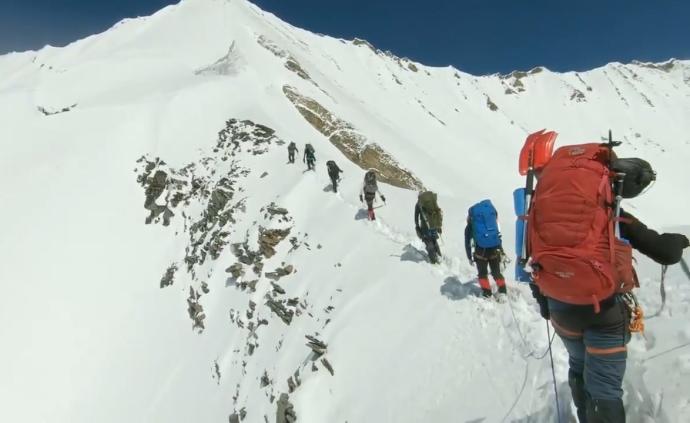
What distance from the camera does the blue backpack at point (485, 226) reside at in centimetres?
763

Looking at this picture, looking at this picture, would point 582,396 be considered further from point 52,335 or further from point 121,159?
point 121,159

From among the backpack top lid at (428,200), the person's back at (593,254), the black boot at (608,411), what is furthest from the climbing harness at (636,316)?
the backpack top lid at (428,200)

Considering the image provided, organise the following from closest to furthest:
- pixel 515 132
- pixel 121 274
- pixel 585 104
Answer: pixel 121 274
pixel 515 132
pixel 585 104

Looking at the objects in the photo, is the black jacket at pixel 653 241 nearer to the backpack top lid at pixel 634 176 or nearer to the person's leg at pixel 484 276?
the backpack top lid at pixel 634 176

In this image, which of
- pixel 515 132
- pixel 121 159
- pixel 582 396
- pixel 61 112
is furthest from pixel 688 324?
pixel 515 132

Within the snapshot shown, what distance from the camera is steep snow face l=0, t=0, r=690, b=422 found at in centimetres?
700

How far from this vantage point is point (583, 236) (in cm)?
282

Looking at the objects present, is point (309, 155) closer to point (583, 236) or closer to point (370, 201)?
point (370, 201)

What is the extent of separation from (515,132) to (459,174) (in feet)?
186

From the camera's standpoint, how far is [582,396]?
139 inches

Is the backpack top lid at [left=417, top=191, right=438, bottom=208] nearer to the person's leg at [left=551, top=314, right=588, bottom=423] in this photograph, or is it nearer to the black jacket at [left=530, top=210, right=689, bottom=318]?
the person's leg at [left=551, top=314, right=588, bottom=423]

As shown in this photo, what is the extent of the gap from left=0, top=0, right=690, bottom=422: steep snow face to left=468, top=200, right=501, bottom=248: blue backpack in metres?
1.16

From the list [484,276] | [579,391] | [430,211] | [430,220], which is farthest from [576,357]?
[430,211]

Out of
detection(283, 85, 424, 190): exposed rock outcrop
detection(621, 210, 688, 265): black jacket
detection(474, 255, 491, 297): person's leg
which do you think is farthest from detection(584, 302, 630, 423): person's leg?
detection(283, 85, 424, 190): exposed rock outcrop
